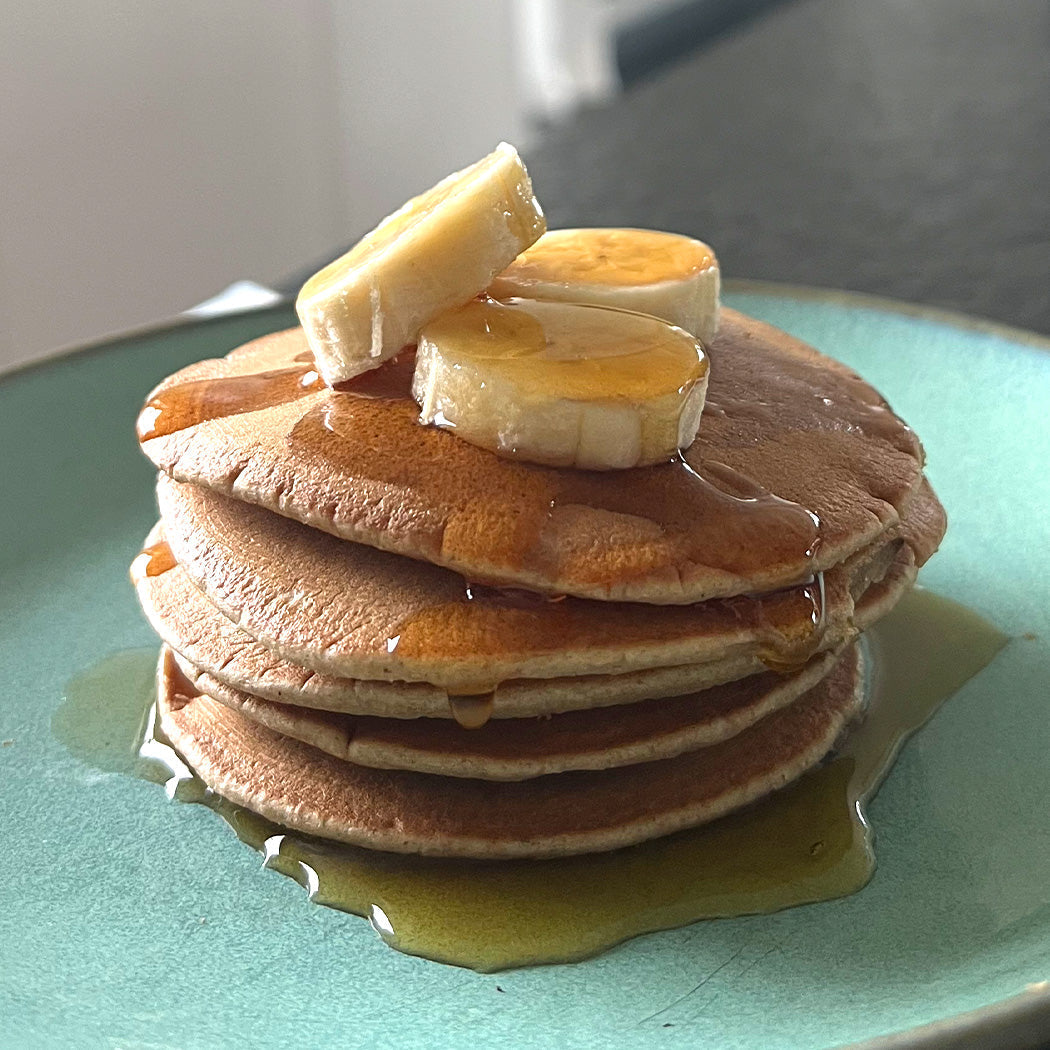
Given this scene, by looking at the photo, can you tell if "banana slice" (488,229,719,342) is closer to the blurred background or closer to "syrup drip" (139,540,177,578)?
"syrup drip" (139,540,177,578)

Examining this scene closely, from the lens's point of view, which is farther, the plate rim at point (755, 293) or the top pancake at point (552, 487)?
the plate rim at point (755, 293)

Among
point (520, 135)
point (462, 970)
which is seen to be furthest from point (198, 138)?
point (462, 970)

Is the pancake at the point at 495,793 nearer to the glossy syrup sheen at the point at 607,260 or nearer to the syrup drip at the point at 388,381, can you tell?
the syrup drip at the point at 388,381

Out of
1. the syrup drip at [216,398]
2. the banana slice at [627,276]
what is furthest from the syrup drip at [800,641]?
the syrup drip at [216,398]

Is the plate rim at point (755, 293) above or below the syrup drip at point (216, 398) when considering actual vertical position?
below

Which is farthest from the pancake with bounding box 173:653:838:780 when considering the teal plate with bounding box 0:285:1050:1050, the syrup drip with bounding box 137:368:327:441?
the syrup drip with bounding box 137:368:327:441

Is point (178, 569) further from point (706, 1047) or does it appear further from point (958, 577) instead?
point (958, 577)
